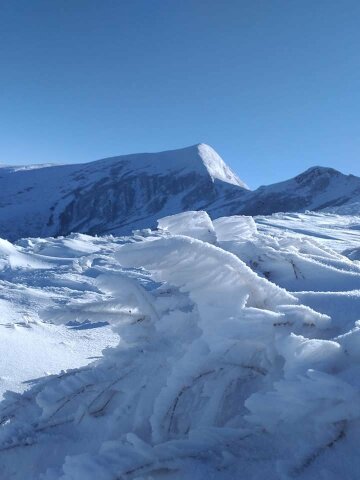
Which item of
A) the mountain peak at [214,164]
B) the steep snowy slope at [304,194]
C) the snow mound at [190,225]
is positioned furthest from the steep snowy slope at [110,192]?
the snow mound at [190,225]

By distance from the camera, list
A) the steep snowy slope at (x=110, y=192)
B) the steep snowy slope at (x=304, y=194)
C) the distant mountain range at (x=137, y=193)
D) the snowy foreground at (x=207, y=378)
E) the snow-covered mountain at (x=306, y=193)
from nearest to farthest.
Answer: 1. the snowy foreground at (x=207, y=378)
2. the steep snowy slope at (x=304, y=194)
3. the snow-covered mountain at (x=306, y=193)
4. the distant mountain range at (x=137, y=193)
5. the steep snowy slope at (x=110, y=192)

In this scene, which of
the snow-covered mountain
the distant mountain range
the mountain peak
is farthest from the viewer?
the mountain peak

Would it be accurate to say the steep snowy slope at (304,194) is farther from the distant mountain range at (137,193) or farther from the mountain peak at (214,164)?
the mountain peak at (214,164)

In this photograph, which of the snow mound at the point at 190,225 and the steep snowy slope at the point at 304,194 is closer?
the snow mound at the point at 190,225

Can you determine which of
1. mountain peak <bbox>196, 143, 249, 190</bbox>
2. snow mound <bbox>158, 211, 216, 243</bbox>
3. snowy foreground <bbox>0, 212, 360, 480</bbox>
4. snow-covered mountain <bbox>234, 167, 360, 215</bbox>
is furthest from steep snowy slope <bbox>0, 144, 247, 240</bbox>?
snowy foreground <bbox>0, 212, 360, 480</bbox>

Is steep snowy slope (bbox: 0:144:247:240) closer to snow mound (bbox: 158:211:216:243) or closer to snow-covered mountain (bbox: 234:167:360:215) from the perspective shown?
snow-covered mountain (bbox: 234:167:360:215)

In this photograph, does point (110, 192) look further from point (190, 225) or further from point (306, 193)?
point (190, 225)

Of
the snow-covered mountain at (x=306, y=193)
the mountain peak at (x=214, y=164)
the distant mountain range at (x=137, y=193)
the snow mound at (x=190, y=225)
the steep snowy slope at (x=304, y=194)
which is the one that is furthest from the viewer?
the mountain peak at (x=214, y=164)

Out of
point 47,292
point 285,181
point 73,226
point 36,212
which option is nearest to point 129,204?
point 73,226

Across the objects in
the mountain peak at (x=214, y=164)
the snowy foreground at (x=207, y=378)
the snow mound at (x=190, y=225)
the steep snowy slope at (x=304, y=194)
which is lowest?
the snowy foreground at (x=207, y=378)

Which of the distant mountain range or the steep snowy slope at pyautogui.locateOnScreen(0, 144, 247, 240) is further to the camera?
the steep snowy slope at pyautogui.locateOnScreen(0, 144, 247, 240)

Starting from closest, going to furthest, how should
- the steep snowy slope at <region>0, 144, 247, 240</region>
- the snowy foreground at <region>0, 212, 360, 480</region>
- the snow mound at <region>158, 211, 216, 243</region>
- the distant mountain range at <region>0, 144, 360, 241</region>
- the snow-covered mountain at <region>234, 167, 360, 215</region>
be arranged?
the snowy foreground at <region>0, 212, 360, 480</region> → the snow mound at <region>158, 211, 216, 243</region> → the snow-covered mountain at <region>234, 167, 360, 215</region> → the distant mountain range at <region>0, 144, 360, 241</region> → the steep snowy slope at <region>0, 144, 247, 240</region>
